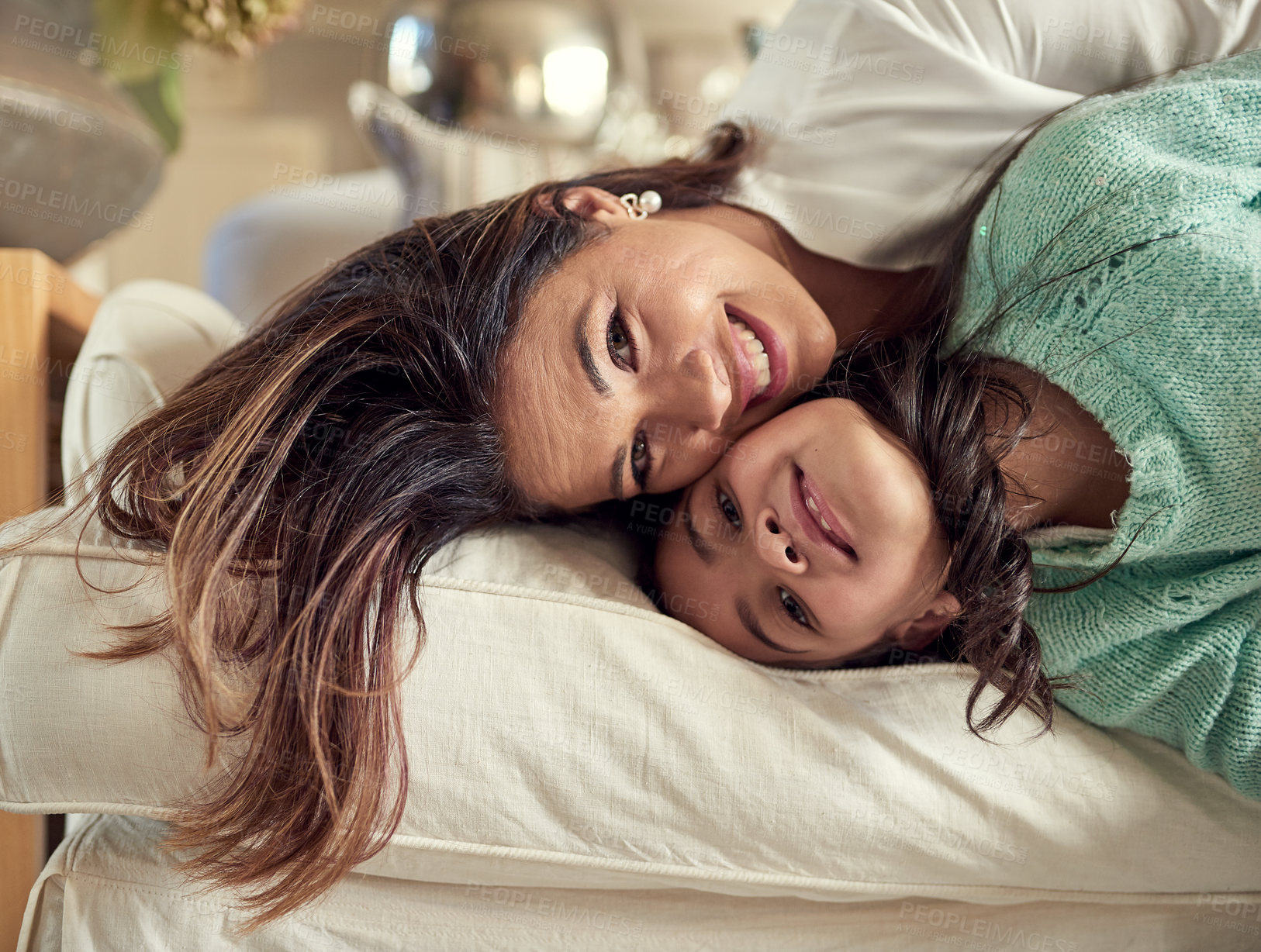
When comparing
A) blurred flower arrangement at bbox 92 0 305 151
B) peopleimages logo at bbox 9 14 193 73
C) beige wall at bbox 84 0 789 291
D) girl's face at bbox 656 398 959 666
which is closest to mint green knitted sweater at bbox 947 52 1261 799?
girl's face at bbox 656 398 959 666

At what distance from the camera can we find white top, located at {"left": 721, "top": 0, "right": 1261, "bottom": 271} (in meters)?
1.14

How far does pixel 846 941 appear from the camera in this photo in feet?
3.04

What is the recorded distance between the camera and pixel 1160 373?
854 mm

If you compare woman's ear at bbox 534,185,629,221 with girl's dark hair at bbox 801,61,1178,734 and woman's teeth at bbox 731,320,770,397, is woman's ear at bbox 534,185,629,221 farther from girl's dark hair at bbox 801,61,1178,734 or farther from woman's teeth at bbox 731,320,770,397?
girl's dark hair at bbox 801,61,1178,734

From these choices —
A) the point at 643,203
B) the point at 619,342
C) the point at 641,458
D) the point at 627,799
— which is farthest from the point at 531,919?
the point at 643,203

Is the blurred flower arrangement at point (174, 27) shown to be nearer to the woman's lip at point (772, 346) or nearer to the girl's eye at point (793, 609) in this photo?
the woman's lip at point (772, 346)

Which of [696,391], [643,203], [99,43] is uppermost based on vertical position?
[99,43]

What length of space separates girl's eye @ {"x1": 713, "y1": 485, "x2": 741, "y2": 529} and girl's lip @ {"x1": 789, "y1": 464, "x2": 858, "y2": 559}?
87 mm

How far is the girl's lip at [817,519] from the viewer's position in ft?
2.80

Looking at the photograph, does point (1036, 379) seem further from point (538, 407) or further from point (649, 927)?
point (649, 927)

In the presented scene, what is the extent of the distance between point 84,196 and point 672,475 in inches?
35.6

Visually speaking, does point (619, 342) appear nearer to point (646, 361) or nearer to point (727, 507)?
point (646, 361)

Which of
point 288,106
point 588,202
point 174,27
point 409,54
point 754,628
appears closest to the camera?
point 754,628

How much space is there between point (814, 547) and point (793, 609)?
0.08m
